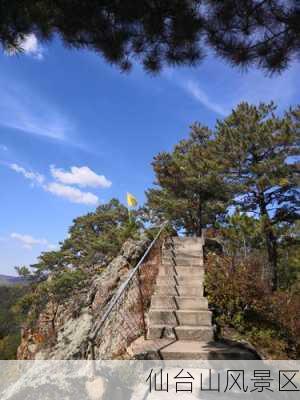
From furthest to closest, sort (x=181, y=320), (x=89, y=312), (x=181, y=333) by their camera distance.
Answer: (x=89, y=312)
(x=181, y=320)
(x=181, y=333)

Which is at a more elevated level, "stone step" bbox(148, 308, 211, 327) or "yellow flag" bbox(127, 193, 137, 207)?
"yellow flag" bbox(127, 193, 137, 207)

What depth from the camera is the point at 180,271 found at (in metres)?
6.29

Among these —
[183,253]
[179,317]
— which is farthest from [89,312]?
[179,317]

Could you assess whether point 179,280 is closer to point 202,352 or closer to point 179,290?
point 179,290

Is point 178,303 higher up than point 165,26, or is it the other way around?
point 165,26

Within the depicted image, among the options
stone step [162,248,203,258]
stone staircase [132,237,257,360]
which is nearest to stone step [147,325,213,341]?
stone staircase [132,237,257,360]

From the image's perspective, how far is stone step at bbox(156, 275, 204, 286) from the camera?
575cm

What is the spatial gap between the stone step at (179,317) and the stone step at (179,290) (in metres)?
0.66

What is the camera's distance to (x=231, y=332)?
501 cm

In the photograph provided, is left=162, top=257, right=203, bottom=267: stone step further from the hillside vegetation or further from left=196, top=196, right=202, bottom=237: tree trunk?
left=196, top=196, right=202, bottom=237: tree trunk

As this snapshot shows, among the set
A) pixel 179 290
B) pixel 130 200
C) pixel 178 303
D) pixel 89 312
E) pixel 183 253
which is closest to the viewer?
pixel 178 303

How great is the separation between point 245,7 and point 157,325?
4.02 meters

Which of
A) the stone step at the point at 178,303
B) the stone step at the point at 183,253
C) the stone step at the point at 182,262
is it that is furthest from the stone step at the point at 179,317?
the stone step at the point at 183,253

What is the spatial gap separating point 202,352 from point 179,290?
1.81 meters
